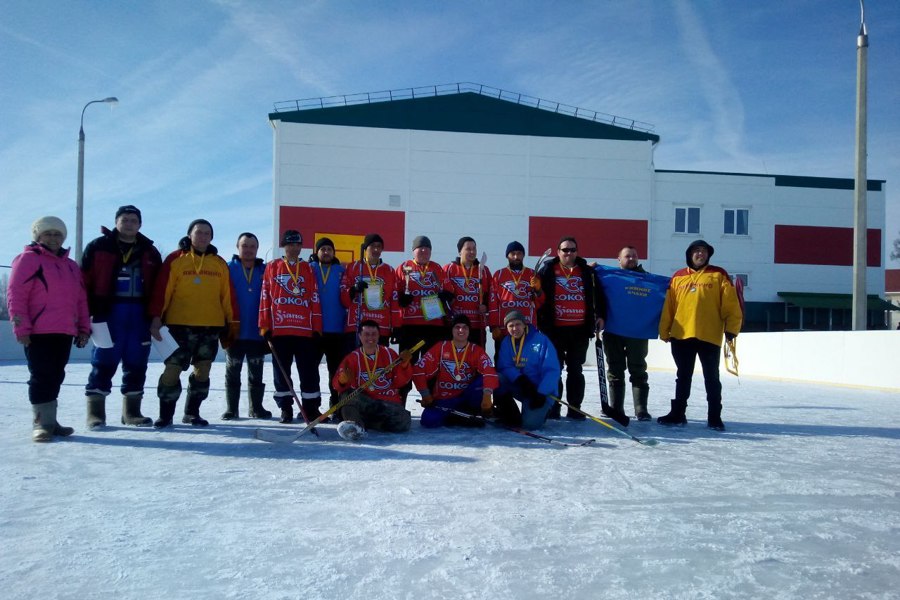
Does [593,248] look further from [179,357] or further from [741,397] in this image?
[179,357]

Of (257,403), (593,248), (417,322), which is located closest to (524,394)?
(417,322)

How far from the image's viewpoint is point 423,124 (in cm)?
2088

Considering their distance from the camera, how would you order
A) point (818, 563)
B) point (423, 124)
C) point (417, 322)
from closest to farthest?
1. point (818, 563)
2. point (417, 322)
3. point (423, 124)

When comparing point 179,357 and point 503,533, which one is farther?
point 179,357

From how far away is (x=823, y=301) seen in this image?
22.0m

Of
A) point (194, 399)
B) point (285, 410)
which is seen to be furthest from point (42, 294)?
point (285, 410)

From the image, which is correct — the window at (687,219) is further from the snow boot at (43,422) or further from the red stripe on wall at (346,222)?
the snow boot at (43,422)

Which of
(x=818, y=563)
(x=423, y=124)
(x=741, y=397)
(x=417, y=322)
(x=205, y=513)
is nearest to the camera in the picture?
(x=818, y=563)

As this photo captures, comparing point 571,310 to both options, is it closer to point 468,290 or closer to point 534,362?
point 534,362

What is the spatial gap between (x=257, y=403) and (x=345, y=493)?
278 centimetres

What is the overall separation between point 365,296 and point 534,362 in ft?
4.74

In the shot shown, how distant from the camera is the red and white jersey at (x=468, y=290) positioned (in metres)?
5.64

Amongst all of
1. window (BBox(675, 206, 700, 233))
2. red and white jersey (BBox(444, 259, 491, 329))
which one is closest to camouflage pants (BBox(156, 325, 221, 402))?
red and white jersey (BBox(444, 259, 491, 329))

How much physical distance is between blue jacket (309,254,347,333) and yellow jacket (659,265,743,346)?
2.79 m
